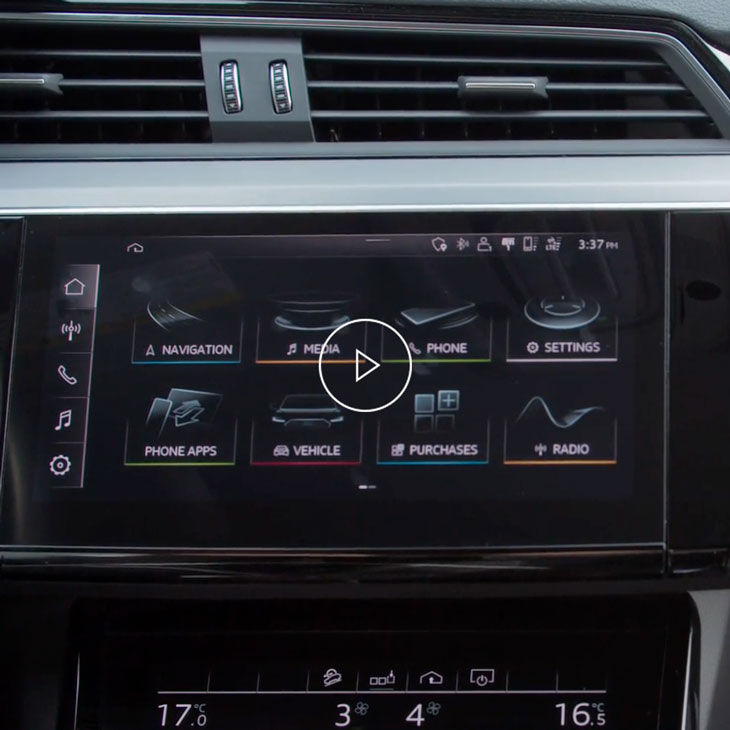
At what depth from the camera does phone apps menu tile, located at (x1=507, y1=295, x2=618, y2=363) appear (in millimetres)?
1382

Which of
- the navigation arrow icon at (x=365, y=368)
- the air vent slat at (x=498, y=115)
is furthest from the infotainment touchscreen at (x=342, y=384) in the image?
the air vent slat at (x=498, y=115)

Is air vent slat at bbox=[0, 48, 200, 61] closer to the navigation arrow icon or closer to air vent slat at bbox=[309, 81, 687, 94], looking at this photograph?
air vent slat at bbox=[309, 81, 687, 94]

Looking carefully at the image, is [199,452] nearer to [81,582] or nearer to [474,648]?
[81,582]

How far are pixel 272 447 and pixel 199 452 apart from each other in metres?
0.10

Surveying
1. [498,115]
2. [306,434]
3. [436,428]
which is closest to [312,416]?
[306,434]

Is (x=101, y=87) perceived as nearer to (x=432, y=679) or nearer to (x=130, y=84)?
(x=130, y=84)

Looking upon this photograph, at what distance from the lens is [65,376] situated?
4.62ft

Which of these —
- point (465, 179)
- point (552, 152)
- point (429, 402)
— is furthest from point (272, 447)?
point (552, 152)

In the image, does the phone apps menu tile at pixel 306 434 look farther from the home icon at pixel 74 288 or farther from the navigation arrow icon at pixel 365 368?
the home icon at pixel 74 288

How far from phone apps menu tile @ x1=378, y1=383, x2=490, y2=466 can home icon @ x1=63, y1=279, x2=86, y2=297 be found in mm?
446

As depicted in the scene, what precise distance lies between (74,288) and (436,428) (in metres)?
0.53

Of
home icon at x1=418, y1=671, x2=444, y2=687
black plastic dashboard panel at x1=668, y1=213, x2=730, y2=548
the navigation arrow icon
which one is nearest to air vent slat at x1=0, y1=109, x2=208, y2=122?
the navigation arrow icon

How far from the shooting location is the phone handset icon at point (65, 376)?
1.41 metres

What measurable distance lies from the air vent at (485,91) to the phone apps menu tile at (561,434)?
398 millimetres
